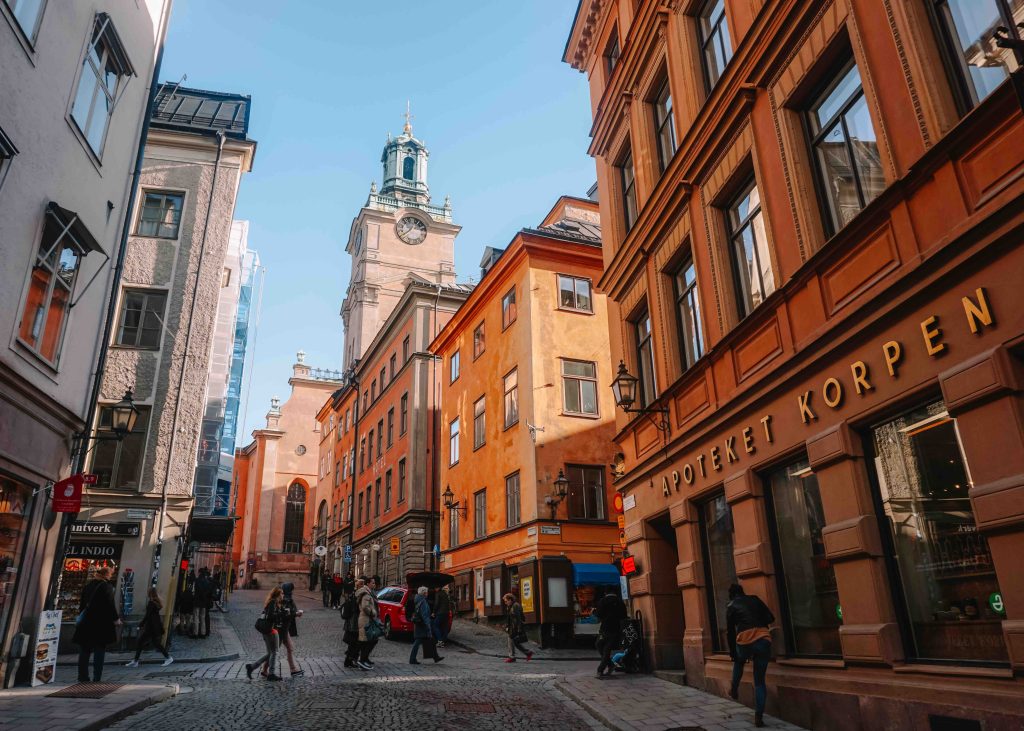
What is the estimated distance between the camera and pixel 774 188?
980 centimetres

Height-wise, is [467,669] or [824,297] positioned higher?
[824,297]

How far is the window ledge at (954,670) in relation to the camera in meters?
5.83

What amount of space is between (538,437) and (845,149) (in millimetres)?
16167

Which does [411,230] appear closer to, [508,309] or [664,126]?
[508,309]

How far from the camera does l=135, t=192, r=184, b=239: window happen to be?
856 inches

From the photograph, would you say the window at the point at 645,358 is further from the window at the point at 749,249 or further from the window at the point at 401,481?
the window at the point at 401,481

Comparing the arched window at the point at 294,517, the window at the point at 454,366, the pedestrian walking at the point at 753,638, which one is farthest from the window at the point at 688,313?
the arched window at the point at 294,517

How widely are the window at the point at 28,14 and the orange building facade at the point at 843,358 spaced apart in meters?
10.1

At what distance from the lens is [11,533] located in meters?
11.5

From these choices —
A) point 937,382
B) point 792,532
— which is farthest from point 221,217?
point 937,382

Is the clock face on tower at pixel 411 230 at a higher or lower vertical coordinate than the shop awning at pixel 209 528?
higher

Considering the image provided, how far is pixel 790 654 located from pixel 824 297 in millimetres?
4329

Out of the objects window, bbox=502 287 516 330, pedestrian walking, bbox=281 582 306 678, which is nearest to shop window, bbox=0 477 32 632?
pedestrian walking, bbox=281 582 306 678

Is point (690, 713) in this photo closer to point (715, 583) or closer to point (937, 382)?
point (715, 583)
